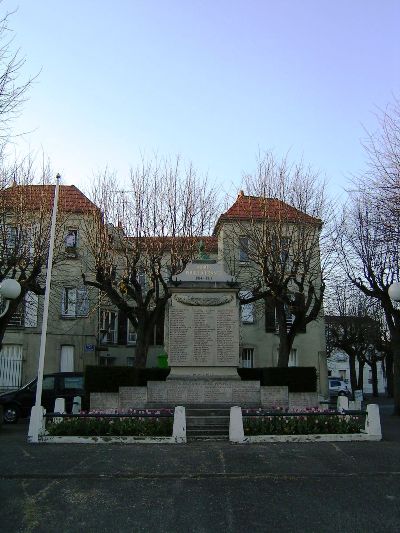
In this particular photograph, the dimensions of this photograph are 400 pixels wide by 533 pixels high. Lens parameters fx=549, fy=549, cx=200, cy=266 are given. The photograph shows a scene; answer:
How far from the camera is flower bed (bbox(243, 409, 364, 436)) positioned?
1228 centimetres

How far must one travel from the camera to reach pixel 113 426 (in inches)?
485

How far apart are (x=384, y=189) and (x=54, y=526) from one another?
11053 millimetres

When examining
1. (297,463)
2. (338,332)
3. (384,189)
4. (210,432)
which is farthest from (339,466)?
(338,332)

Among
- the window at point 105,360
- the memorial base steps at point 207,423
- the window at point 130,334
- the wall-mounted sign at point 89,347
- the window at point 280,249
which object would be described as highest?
the window at point 280,249

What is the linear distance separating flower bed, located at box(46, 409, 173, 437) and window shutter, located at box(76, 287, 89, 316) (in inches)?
612

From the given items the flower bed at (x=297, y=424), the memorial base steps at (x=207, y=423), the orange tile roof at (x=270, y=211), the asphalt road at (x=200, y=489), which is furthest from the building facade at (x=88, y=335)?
the asphalt road at (x=200, y=489)

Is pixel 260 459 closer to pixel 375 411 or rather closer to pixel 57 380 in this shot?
pixel 375 411

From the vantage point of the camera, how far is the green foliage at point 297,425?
1229 cm

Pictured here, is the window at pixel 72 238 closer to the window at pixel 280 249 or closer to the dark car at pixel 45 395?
the dark car at pixel 45 395

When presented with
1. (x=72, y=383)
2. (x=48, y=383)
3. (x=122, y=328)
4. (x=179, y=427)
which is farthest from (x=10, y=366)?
(x=179, y=427)

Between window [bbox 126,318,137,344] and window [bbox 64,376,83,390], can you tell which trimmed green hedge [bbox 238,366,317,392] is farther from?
window [bbox 126,318,137,344]

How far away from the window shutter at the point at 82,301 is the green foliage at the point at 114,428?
51.2 ft

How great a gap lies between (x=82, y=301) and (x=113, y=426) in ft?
54.9

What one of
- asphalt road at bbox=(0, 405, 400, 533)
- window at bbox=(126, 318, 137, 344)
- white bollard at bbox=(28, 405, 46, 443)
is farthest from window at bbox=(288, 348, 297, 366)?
A: white bollard at bbox=(28, 405, 46, 443)
